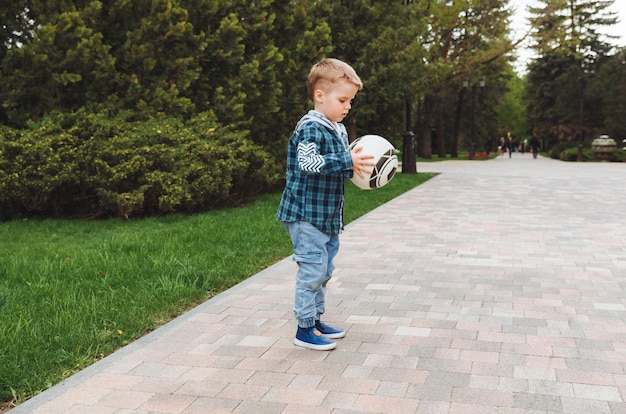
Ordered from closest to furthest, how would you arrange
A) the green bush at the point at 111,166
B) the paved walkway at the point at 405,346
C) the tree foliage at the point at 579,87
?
the paved walkway at the point at 405,346 → the green bush at the point at 111,166 → the tree foliage at the point at 579,87

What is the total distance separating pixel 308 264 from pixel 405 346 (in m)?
0.82

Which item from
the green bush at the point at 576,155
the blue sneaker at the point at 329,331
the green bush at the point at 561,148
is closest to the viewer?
the blue sneaker at the point at 329,331

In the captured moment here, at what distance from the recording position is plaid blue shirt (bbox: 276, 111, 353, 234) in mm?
3670

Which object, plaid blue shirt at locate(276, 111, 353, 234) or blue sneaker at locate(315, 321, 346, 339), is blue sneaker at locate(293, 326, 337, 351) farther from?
plaid blue shirt at locate(276, 111, 353, 234)

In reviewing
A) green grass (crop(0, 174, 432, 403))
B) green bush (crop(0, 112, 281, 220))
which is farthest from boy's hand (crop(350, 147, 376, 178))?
green bush (crop(0, 112, 281, 220))

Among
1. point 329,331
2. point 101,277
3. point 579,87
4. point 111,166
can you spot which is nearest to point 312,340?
point 329,331

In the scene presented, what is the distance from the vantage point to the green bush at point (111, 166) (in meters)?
9.01

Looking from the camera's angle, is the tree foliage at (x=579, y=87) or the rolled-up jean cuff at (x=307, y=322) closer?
the rolled-up jean cuff at (x=307, y=322)

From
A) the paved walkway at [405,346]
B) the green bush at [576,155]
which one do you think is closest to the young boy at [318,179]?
the paved walkway at [405,346]

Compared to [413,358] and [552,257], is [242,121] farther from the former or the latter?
[413,358]

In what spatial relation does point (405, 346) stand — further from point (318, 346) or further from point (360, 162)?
point (360, 162)

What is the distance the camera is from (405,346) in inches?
156

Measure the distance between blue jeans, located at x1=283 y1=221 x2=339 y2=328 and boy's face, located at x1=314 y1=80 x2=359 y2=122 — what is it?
2.29ft

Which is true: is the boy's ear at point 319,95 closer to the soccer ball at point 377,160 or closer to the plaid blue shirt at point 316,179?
the plaid blue shirt at point 316,179
